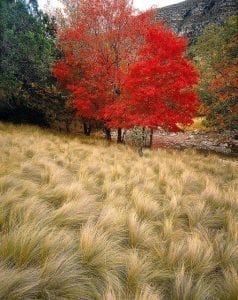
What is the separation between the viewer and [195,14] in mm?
83625

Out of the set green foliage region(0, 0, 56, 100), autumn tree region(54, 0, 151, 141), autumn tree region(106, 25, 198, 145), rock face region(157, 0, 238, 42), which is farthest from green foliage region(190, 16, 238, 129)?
rock face region(157, 0, 238, 42)

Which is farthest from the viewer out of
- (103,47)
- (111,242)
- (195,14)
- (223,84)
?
(195,14)

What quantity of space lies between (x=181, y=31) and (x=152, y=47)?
7442 cm

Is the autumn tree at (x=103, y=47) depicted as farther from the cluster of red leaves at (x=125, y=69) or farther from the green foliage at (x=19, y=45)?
the green foliage at (x=19, y=45)

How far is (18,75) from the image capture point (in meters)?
16.6

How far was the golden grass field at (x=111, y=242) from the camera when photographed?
9.10 ft

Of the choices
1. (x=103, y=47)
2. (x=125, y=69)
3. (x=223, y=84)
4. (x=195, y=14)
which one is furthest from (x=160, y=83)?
(x=195, y=14)

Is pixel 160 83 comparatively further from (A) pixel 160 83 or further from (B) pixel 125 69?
(B) pixel 125 69

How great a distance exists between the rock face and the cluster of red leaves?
6078 cm

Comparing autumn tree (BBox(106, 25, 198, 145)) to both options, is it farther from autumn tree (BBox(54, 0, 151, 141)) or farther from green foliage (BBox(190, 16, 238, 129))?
autumn tree (BBox(54, 0, 151, 141))

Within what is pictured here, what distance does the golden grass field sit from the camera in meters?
2.77

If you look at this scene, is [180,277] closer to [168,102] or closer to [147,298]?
[147,298]

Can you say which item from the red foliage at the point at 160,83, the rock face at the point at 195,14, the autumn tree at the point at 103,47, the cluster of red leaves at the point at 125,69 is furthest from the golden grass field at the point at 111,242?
the rock face at the point at 195,14

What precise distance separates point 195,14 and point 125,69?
77.0 metres
